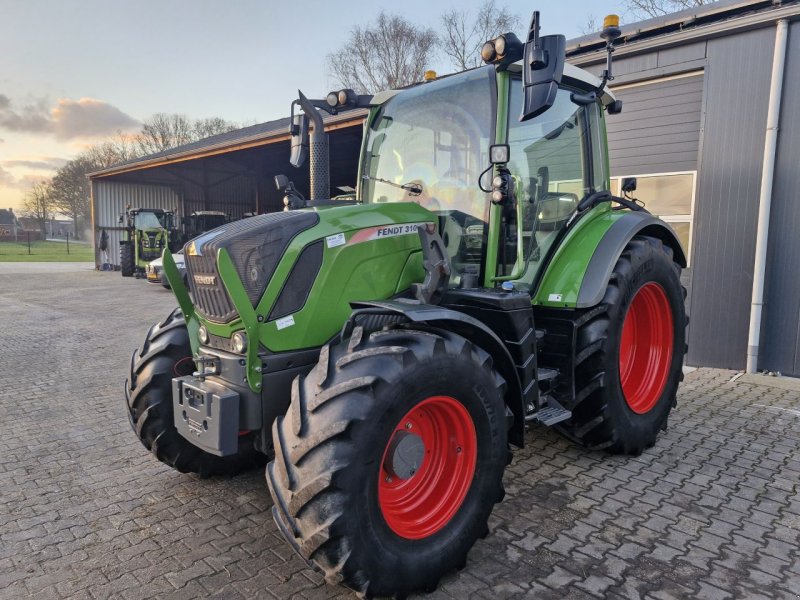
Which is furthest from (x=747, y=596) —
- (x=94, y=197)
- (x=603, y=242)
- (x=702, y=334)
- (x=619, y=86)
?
(x=94, y=197)

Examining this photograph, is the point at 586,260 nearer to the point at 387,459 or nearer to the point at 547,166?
the point at 547,166

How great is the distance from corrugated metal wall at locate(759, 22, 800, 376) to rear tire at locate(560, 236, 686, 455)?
8.06ft

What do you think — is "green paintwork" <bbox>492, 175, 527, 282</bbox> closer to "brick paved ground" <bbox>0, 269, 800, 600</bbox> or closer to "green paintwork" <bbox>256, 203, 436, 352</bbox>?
"green paintwork" <bbox>256, 203, 436, 352</bbox>

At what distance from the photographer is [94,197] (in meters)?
22.1

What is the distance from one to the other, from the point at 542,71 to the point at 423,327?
4.05 feet

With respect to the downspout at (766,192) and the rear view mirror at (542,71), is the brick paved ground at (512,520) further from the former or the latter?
the rear view mirror at (542,71)

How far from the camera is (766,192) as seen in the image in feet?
18.6

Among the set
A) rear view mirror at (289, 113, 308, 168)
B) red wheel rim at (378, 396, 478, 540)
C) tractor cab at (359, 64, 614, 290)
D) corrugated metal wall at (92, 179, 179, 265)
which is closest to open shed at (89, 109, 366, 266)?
corrugated metal wall at (92, 179, 179, 265)

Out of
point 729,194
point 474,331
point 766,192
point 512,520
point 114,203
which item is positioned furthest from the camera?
point 114,203

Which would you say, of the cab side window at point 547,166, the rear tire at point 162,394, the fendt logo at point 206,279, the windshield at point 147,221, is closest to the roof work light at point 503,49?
the cab side window at point 547,166

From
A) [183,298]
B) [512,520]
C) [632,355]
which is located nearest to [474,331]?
[512,520]

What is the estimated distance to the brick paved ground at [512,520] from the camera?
93.8 inches

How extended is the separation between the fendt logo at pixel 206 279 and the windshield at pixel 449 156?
4.19ft

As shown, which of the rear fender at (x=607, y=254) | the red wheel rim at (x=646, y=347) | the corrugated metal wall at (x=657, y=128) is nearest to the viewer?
the rear fender at (x=607, y=254)
